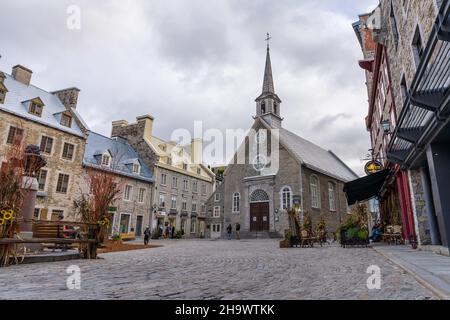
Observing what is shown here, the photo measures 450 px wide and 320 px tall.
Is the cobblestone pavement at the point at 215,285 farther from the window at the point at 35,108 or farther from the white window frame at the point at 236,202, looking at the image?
the white window frame at the point at 236,202

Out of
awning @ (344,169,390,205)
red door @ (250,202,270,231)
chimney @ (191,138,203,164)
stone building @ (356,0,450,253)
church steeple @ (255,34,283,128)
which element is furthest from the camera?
chimney @ (191,138,203,164)

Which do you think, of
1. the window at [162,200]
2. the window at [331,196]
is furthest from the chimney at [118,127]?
the window at [331,196]

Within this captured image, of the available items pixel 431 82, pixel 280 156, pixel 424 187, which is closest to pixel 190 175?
pixel 280 156

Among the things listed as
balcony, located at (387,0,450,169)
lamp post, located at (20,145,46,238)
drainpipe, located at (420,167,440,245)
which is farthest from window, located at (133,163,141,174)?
drainpipe, located at (420,167,440,245)

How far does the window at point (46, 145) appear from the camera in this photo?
23237mm

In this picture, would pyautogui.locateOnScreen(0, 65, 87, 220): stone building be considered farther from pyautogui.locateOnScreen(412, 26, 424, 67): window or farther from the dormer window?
pyautogui.locateOnScreen(412, 26, 424, 67): window

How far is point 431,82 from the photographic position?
19.1 ft

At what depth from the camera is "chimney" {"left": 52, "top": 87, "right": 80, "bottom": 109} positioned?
27781 millimetres

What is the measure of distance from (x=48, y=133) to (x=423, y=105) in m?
25.7

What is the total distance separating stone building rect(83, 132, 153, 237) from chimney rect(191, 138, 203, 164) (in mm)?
10208

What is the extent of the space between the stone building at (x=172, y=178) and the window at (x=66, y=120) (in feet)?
33.8

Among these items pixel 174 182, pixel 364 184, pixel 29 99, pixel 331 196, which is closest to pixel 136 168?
pixel 174 182
